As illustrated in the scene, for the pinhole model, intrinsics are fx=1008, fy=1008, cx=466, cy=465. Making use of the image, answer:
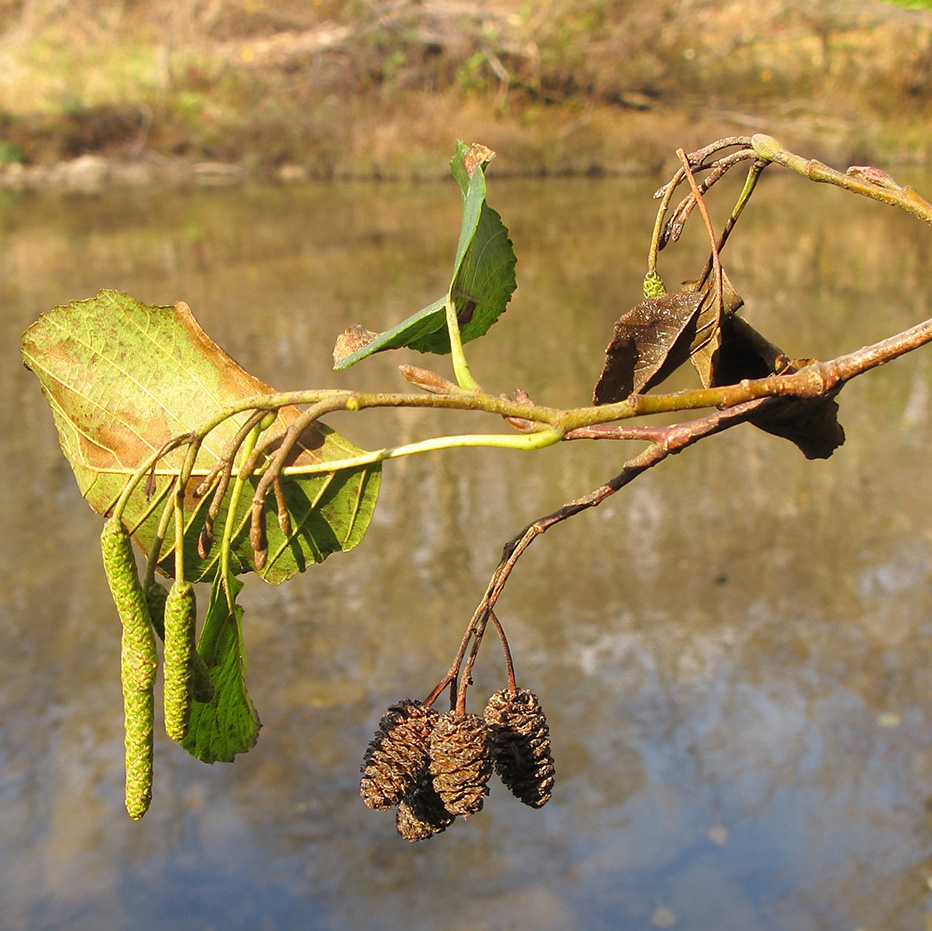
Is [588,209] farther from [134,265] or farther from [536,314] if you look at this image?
[134,265]

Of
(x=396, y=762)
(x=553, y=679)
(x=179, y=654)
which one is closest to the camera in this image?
(x=179, y=654)

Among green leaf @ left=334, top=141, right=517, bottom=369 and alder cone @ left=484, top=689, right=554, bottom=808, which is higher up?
green leaf @ left=334, top=141, right=517, bottom=369

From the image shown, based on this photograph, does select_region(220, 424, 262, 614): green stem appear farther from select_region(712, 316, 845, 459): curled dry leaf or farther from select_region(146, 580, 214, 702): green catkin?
select_region(712, 316, 845, 459): curled dry leaf

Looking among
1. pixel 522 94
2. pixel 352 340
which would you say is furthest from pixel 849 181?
pixel 522 94

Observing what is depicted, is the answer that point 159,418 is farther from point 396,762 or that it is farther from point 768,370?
point 768,370

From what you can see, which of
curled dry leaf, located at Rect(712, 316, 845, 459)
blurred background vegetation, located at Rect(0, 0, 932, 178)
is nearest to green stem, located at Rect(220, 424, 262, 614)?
curled dry leaf, located at Rect(712, 316, 845, 459)

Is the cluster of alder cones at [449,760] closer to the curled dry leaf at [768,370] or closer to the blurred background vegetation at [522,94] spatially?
the curled dry leaf at [768,370]

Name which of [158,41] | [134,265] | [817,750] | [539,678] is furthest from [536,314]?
[158,41]
